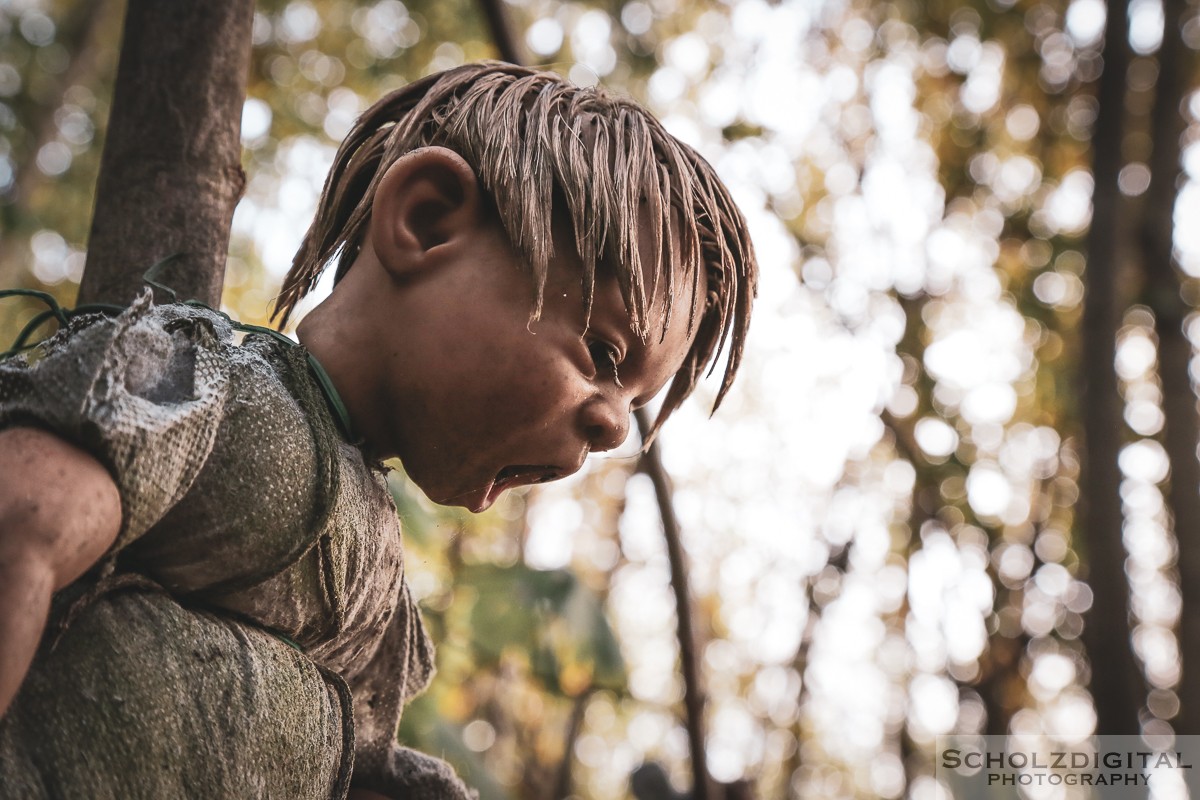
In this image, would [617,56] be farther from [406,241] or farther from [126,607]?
[126,607]

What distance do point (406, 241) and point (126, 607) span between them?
413 mm

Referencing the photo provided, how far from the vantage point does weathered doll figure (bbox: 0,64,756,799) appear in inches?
27.9

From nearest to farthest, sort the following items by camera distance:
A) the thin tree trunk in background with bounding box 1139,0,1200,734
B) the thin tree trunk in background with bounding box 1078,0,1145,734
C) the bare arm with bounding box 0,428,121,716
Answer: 1. the bare arm with bounding box 0,428,121,716
2. the thin tree trunk in background with bounding box 1078,0,1145,734
3. the thin tree trunk in background with bounding box 1139,0,1200,734

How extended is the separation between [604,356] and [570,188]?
0.16 meters

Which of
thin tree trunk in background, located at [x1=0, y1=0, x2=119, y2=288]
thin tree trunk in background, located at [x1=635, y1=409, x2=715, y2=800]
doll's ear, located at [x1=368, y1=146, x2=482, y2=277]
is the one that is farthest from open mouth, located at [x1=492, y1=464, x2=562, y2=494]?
thin tree trunk in background, located at [x1=0, y1=0, x2=119, y2=288]

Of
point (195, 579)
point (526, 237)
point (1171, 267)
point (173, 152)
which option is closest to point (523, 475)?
point (526, 237)

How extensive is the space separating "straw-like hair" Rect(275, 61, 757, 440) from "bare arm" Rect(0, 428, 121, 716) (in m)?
0.42

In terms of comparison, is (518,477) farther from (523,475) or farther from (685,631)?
(685,631)

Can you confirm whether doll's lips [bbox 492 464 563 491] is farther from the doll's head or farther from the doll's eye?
the doll's eye

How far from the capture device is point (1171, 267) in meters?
2.94

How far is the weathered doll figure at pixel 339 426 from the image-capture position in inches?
27.9

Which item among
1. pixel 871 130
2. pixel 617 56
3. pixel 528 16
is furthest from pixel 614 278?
pixel 871 130

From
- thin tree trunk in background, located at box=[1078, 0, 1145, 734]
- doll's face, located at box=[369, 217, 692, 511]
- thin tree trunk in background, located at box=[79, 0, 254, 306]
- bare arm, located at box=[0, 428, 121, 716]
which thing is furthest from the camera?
thin tree trunk in background, located at box=[1078, 0, 1145, 734]

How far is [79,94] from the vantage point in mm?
6484
